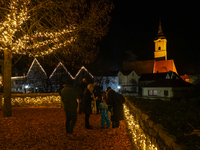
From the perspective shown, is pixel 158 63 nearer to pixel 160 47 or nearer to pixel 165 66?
pixel 165 66

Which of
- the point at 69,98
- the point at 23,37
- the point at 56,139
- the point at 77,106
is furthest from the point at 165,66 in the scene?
the point at 56,139

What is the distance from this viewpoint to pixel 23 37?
392 inches

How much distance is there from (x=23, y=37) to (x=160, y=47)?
247 ft

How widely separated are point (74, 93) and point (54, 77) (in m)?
34.0

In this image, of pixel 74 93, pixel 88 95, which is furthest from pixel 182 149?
pixel 88 95

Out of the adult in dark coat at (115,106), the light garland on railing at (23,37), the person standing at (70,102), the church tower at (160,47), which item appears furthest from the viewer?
the church tower at (160,47)

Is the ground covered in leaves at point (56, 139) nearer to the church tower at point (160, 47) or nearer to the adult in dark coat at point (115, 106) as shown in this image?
the adult in dark coat at point (115, 106)

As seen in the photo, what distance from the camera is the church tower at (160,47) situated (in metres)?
77.3

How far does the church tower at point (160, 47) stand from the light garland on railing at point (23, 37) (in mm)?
70876

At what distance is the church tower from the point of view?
3043 inches

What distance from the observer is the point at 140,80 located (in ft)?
195

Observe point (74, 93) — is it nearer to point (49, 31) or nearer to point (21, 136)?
point (21, 136)

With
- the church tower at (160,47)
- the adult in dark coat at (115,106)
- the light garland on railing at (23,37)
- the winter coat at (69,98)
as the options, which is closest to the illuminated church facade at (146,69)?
the church tower at (160,47)

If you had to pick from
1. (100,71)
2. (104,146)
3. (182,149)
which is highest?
(100,71)
